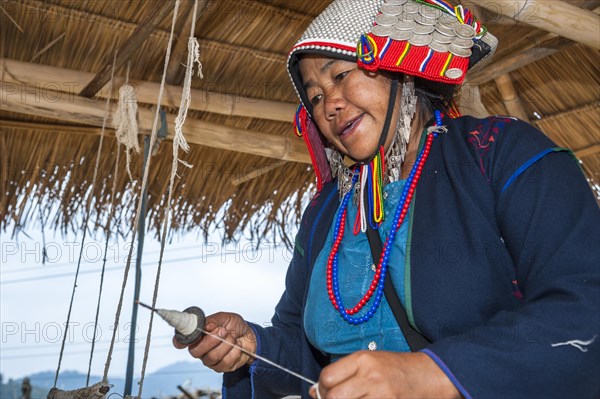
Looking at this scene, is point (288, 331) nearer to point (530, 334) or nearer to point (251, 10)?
point (530, 334)

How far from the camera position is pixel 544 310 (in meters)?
1.07

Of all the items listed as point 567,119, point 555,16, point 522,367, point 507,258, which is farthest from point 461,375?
point 567,119

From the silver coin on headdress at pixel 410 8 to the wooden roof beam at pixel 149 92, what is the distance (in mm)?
2100

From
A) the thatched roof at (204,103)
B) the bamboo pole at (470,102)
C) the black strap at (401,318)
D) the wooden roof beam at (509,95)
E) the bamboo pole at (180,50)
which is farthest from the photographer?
the wooden roof beam at (509,95)

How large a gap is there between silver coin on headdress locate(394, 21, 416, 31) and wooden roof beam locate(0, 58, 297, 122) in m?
2.12

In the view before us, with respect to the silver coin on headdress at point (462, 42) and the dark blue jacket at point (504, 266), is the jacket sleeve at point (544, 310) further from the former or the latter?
the silver coin on headdress at point (462, 42)

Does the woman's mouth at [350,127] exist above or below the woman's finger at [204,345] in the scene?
above

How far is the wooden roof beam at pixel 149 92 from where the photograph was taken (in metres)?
3.23

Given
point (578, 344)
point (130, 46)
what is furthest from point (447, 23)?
point (130, 46)

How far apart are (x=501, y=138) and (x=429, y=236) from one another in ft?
0.73

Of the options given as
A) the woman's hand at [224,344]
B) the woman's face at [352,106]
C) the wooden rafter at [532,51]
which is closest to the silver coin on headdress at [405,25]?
the woman's face at [352,106]

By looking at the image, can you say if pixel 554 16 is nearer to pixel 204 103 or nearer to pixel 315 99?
pixel 315 99

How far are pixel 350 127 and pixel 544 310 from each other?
0.58 meters

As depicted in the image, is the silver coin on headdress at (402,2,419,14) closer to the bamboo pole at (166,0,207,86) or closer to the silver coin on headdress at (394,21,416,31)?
the silver coin on headdress at (394,21,416,31)
